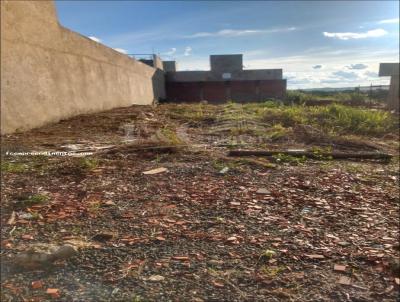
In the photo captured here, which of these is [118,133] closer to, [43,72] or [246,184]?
[43,72]

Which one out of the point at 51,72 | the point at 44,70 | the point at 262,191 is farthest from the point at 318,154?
the point at 51,72

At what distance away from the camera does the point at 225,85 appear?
23250mm

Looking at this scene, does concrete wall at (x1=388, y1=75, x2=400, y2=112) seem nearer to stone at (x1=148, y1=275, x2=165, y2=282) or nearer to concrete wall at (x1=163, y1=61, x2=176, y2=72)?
concrete wall at (x1=163, y1=61, x2=176, y2=72)

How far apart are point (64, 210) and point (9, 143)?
2724 mm

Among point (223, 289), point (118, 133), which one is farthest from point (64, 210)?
point (118, 133)

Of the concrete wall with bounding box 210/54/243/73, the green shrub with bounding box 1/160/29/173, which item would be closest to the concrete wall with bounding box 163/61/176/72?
the concrete wall with bounding box 210/54/243/73

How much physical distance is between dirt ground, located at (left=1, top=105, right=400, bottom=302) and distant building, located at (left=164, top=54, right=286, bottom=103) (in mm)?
18316

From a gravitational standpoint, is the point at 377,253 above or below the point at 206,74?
below

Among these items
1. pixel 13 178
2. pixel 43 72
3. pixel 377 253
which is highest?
pixel 43 72

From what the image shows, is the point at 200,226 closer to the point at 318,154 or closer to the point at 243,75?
the point at 318,154

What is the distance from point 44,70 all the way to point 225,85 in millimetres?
17526

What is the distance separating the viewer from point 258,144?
562 cm

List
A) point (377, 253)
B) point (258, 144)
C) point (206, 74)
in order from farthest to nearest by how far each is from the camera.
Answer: point (206, 74)
point (258, 144)
point (377, 253)

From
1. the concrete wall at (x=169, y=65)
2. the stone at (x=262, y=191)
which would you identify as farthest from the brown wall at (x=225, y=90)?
the stone at (x=262, y=191)
